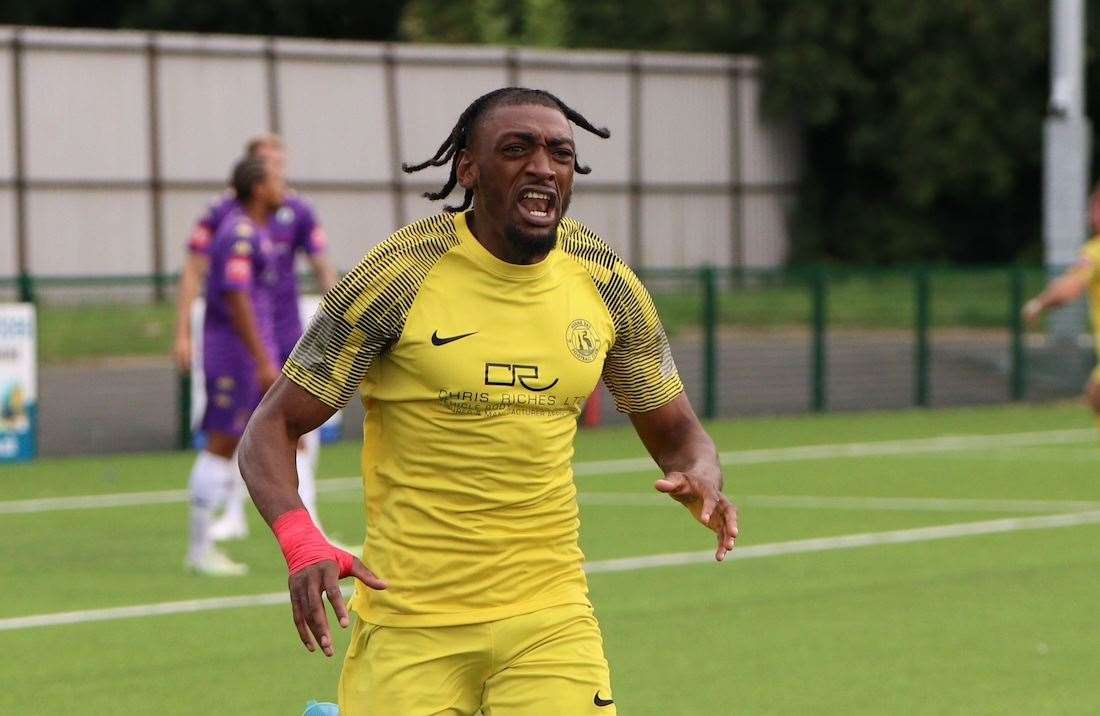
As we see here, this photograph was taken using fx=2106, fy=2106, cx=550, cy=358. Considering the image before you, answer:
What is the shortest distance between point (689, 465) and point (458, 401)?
65 cm

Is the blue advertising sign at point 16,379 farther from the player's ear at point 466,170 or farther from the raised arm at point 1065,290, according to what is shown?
the player's ear at point 466,170

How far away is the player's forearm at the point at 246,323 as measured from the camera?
10.9 metres

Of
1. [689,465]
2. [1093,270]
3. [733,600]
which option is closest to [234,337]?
[733,600]

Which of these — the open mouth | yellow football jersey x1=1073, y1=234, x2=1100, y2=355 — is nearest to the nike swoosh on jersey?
the open mouth

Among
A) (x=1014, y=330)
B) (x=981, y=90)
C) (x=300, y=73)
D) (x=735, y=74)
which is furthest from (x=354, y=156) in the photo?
(x=1014, y=330)

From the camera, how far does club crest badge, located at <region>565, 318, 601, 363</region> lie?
4.85 m

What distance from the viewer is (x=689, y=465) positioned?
509 centimetres

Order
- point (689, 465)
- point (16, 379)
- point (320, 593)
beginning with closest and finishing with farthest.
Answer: point (320, 593) → point (689, 465) → point (16, 379)

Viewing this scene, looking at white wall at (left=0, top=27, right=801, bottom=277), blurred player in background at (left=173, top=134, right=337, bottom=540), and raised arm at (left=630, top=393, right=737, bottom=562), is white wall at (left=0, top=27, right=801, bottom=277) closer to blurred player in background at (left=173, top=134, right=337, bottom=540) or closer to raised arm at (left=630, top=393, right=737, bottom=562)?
blurred player in background at (left=173, top=134, right=337, bottom=540)

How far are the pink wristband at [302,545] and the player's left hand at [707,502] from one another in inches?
30.5

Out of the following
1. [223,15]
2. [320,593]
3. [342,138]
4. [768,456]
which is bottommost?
[768,456]

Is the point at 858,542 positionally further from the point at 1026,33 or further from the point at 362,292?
the point at 1026,33

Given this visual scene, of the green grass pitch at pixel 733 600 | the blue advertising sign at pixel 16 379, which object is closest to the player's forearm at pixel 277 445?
the green grass pitch at pixel 733 600

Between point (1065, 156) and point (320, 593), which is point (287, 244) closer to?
point (320, 593)
